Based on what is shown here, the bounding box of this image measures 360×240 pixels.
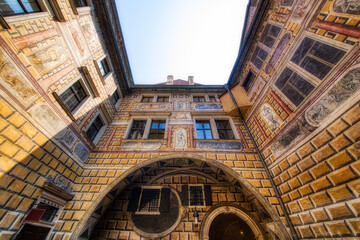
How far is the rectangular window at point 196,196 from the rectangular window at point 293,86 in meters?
5.03

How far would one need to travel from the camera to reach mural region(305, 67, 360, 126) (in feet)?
8.65

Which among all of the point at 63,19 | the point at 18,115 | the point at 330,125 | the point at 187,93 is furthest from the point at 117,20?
the point at 330,125

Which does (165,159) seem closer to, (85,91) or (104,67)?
(85,91)

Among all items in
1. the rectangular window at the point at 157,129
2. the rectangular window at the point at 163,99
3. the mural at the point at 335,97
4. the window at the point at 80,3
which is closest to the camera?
the mural at the point at 335,97

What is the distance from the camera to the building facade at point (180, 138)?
9.57ft

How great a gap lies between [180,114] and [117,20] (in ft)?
21.0

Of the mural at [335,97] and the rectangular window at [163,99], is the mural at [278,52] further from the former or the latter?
the rectangular window at [163,99]

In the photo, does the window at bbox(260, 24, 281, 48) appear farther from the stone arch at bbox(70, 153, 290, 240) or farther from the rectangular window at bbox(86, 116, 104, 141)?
the rectangular window at bbox(86, 116, 104, 141)

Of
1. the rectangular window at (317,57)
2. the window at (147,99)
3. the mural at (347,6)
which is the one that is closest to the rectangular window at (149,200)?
the window at (147,99)

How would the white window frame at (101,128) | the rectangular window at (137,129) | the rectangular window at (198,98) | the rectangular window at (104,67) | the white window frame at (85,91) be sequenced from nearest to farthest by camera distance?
the white window frame at (85,91)
the white window frame at (101,128)
the rectangular window at (137,129)
the rectangular window at (104,67)
the rectangular window at (198,98)

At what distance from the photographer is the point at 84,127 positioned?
539 centimetres

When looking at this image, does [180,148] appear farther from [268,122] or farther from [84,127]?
[84,127]

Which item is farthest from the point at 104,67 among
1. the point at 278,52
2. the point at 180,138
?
the point at 278,52

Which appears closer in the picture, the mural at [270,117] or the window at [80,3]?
the mural at [270,117]
